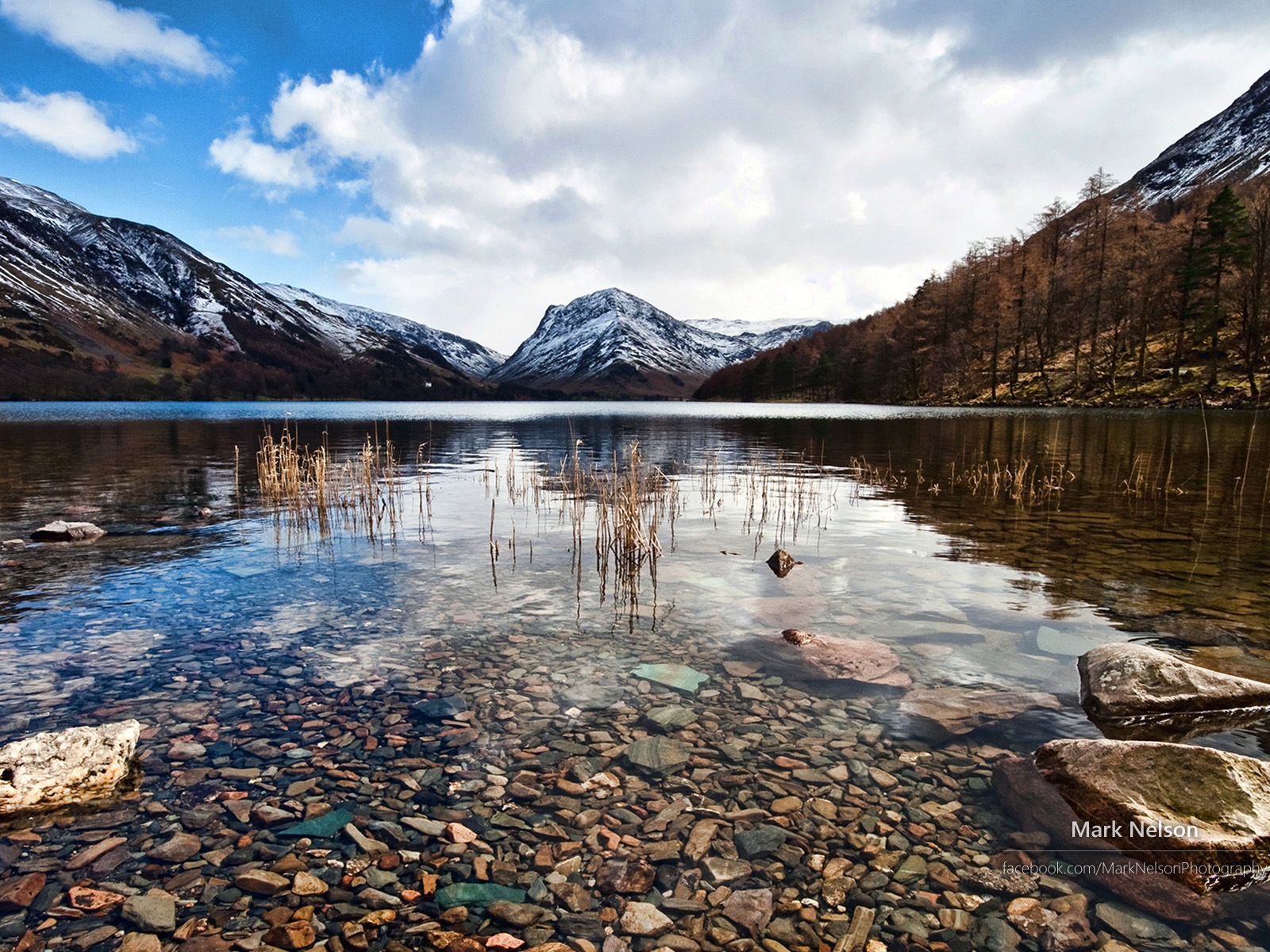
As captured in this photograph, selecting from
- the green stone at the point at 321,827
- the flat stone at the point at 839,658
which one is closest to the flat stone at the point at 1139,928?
the flat stone at the point at 839,658

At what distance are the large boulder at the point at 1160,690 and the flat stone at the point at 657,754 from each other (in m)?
4.73

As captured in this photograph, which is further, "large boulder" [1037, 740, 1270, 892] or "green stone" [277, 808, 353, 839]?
"green stone" [277, 808, 353, 839]

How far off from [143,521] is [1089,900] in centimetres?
2292

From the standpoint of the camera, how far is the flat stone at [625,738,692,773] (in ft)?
20.6

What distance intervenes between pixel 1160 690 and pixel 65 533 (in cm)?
2220

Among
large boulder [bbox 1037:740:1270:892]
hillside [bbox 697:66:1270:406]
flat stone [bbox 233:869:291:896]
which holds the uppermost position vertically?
hillside [bbox 697:66:1270:406]

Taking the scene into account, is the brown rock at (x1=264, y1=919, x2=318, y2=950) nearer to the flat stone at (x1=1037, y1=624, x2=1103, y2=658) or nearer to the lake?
the lake

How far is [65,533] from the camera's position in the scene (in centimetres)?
1606

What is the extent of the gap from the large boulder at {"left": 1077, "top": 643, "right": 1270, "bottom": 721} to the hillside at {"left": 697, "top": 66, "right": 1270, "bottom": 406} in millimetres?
76420

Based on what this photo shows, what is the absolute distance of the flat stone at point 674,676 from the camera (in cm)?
810

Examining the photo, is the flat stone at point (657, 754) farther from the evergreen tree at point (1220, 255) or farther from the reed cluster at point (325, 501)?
the evergreen tree at point (1220, 255)

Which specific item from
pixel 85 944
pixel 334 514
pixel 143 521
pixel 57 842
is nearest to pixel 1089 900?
pixel 85 944

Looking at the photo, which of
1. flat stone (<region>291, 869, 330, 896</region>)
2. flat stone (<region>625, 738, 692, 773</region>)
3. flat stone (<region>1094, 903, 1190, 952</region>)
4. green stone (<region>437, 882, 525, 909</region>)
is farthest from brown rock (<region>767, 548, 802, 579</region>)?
flat stone (<region>291, 869, 330, 896</region>)

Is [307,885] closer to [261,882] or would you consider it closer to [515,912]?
[261,882]
